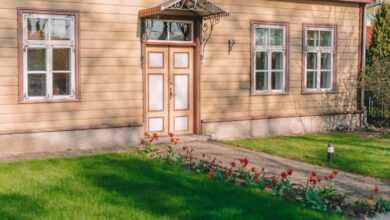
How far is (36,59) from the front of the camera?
11.7 m

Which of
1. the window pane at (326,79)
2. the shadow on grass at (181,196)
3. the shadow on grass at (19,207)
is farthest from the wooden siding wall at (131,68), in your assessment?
the shadow on grass at (19,207)

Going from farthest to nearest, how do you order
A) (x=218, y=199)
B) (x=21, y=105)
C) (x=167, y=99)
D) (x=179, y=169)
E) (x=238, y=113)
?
(x=238, y=113), (x=167, y=99), (x=21, y=105), (x=179, y=169), (x=218, y=199)

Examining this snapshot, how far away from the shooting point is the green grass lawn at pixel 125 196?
6942 millimetres

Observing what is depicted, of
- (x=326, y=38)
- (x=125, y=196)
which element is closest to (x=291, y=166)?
(x=125, y=196)

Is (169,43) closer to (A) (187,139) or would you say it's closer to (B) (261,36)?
(A) (187,139)

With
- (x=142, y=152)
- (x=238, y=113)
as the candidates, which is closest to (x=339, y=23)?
(x=238, y=113)

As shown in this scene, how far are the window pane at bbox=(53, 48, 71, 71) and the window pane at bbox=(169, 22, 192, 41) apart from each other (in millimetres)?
2656

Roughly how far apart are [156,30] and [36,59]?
2.97m

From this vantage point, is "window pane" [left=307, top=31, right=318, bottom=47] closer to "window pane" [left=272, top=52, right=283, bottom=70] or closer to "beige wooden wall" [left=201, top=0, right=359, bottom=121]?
"beige wooden wall" [left=201, top=0, right=359, bottom=121]

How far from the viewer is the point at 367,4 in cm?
1709

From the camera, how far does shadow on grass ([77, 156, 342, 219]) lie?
7.02 meters

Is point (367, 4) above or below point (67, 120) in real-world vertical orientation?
above

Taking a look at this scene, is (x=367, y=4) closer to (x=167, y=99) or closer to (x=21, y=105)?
(x=167, y=99)

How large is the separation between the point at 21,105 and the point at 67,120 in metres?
1.02
